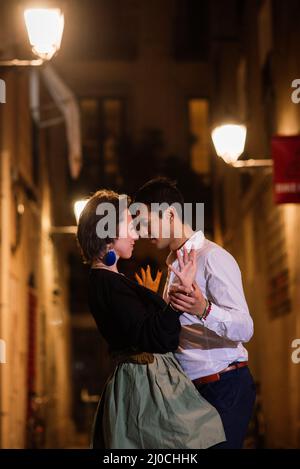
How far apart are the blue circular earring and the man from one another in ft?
0.96

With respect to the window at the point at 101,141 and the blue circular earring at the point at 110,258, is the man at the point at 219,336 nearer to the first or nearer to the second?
the blue circular earring at the point at 110,258

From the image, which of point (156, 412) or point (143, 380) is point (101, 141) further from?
point (156, 412)

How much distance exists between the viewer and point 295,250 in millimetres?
13945

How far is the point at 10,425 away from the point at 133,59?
16977 mm

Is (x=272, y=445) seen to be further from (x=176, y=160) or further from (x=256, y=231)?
(x=176, y=160)

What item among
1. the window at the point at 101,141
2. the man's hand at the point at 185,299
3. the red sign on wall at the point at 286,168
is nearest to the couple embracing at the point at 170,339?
the man's hand at the point at 185,299

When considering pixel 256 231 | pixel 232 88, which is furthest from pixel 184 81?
pixel 256 231

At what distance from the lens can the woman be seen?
4.48m

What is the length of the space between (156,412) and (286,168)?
25.9 ft

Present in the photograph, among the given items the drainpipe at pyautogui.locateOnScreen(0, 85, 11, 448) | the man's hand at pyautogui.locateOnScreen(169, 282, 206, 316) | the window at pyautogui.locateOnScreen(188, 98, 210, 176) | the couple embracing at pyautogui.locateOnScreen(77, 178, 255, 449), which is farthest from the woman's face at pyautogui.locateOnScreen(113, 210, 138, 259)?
the window at pyautogui.locateOnScreen(188, 98, 210, 176)

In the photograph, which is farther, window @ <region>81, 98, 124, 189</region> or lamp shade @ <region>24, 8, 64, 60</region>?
window @ <region>81, 98, 124, 189</region>

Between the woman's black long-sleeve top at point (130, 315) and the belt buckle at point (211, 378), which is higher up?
the woman's black long-sleeve top at point (130, 315)

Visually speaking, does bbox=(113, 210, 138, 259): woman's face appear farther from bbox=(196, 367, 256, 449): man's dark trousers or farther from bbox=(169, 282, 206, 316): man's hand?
bbox=(196, 367, 256, 449): man's dark trousers

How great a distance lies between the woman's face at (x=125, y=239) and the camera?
4859 millimetres
